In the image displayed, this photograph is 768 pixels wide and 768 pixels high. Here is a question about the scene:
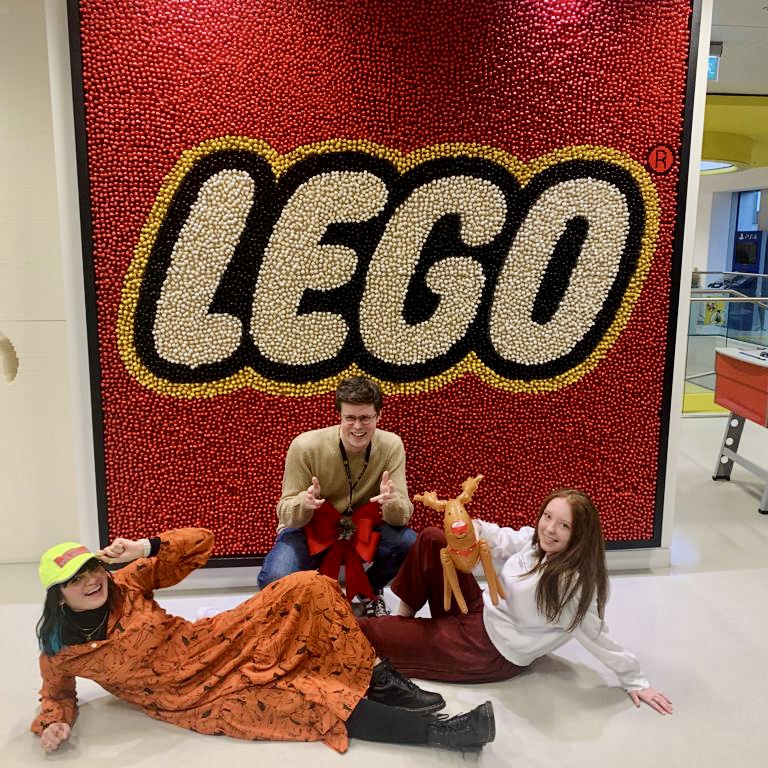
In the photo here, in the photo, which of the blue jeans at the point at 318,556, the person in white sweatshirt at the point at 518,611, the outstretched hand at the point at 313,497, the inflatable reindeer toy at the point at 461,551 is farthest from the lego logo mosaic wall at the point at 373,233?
the inflatable reindeer toy at the point at 461,551

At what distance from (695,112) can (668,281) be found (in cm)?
65

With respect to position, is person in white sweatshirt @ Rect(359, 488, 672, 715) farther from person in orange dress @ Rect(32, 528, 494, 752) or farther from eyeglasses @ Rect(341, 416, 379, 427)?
eyeglasses @ Rect(341, 416, 379, 427)

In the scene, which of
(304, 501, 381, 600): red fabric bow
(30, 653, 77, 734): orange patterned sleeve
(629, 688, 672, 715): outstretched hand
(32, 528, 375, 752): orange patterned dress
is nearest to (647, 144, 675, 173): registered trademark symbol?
(304, 501, 381, 600): red fabric bow

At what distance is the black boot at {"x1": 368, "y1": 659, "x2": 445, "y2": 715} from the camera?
87.6 inches

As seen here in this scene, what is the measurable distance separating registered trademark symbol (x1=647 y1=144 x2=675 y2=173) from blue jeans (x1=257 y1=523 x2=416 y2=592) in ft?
5.57

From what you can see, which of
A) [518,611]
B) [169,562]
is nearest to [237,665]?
[169,562]

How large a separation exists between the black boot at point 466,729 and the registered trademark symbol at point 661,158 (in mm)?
2090

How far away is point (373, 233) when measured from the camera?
291cm

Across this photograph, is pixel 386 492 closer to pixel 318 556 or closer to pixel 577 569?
pixel 318 556

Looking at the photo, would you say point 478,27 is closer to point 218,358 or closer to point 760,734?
point 218,358

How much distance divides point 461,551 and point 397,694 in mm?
451

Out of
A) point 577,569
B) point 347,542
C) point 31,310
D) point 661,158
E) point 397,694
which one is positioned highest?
point 661,158

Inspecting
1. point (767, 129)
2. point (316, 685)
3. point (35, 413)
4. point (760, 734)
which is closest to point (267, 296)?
point (35, 413)

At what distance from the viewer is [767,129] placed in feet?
22.6
